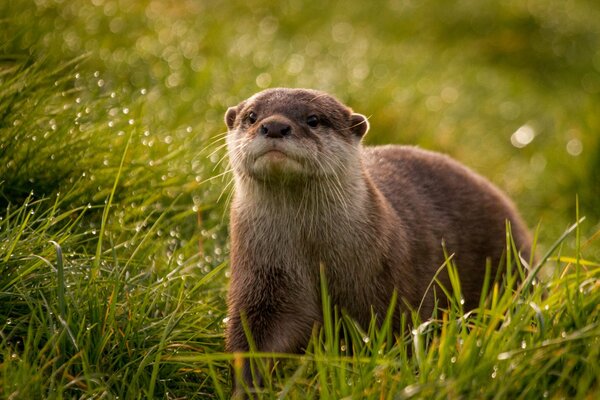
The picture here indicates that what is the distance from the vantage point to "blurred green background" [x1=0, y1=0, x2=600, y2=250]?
12.0ft

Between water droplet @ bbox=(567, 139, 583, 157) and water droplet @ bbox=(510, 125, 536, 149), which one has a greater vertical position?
water droplet @ bbox=(567, 139, 583, 157)

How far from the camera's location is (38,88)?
3785mm

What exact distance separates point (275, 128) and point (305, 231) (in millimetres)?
399

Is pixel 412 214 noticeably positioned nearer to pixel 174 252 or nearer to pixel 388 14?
pixel 174 252

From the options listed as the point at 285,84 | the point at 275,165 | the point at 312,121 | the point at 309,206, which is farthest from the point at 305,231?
the point at 285,84

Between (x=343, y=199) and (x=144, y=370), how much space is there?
0.91m

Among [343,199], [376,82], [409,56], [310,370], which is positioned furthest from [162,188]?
[409,56]

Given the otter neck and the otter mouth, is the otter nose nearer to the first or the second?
the otter mouth

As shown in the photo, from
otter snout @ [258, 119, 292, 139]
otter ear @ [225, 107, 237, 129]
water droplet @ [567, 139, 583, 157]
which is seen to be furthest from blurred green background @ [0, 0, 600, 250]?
otter snout @ [258, 119, 292, 139]

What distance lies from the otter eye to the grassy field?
41cm

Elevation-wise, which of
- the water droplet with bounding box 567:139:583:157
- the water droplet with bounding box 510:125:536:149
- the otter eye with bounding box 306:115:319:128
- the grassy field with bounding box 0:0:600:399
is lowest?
the water droplet with bounding box 510:125:536:149

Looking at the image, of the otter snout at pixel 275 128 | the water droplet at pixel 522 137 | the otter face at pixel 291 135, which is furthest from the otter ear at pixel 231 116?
the water droplet at pixel 522 137

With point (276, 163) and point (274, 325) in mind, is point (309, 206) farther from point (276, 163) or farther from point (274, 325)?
point (274, 325)

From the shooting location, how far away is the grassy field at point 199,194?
246 centimetres
